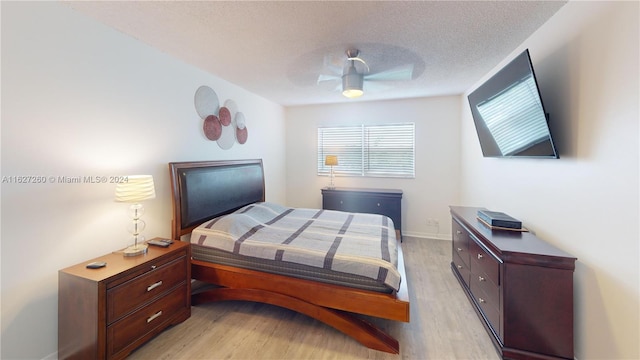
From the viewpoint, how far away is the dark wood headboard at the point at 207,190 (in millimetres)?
2439

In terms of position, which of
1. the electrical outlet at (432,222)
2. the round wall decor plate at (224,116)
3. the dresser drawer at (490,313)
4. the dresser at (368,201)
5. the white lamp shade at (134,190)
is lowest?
the dresser drawer at (490,313)

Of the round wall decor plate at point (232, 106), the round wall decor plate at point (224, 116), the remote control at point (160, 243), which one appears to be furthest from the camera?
the round wall decor plate at point (232, 106)

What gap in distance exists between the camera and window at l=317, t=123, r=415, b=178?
4.44m

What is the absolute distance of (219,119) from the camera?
3160mm

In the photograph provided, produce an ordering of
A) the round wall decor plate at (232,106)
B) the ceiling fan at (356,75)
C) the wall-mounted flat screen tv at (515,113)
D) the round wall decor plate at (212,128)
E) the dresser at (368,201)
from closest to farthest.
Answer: the wall-mounted flat screen tv at (515,113)
the ceiling fan at (356,75)
the round wall decor plate at (212,128)
the round wall decor plate at (232,106)
the dresser at (368,201)

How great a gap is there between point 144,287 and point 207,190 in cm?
120

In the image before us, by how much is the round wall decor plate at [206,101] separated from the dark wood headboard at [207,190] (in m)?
0.63

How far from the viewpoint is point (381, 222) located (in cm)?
291

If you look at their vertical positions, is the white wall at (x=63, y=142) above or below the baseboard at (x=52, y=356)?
above

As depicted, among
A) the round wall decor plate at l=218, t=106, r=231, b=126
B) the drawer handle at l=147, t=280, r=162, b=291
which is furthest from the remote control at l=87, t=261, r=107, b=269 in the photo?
the round wall decor plate at l=218, t=106, r=231, b=126

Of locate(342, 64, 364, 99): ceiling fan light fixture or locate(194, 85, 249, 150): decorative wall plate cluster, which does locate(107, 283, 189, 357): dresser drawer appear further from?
locate(342, 64, 364, 99): ceiling fan light fixture

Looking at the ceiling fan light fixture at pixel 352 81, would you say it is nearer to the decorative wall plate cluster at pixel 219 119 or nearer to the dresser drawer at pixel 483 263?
the decorative wall plate cluster at pixel 219 119

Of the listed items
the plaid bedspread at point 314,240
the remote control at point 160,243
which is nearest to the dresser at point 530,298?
the plaid bedspread at point 314,240

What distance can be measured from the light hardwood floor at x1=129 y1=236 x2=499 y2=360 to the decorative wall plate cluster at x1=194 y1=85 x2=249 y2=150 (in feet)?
6.57
